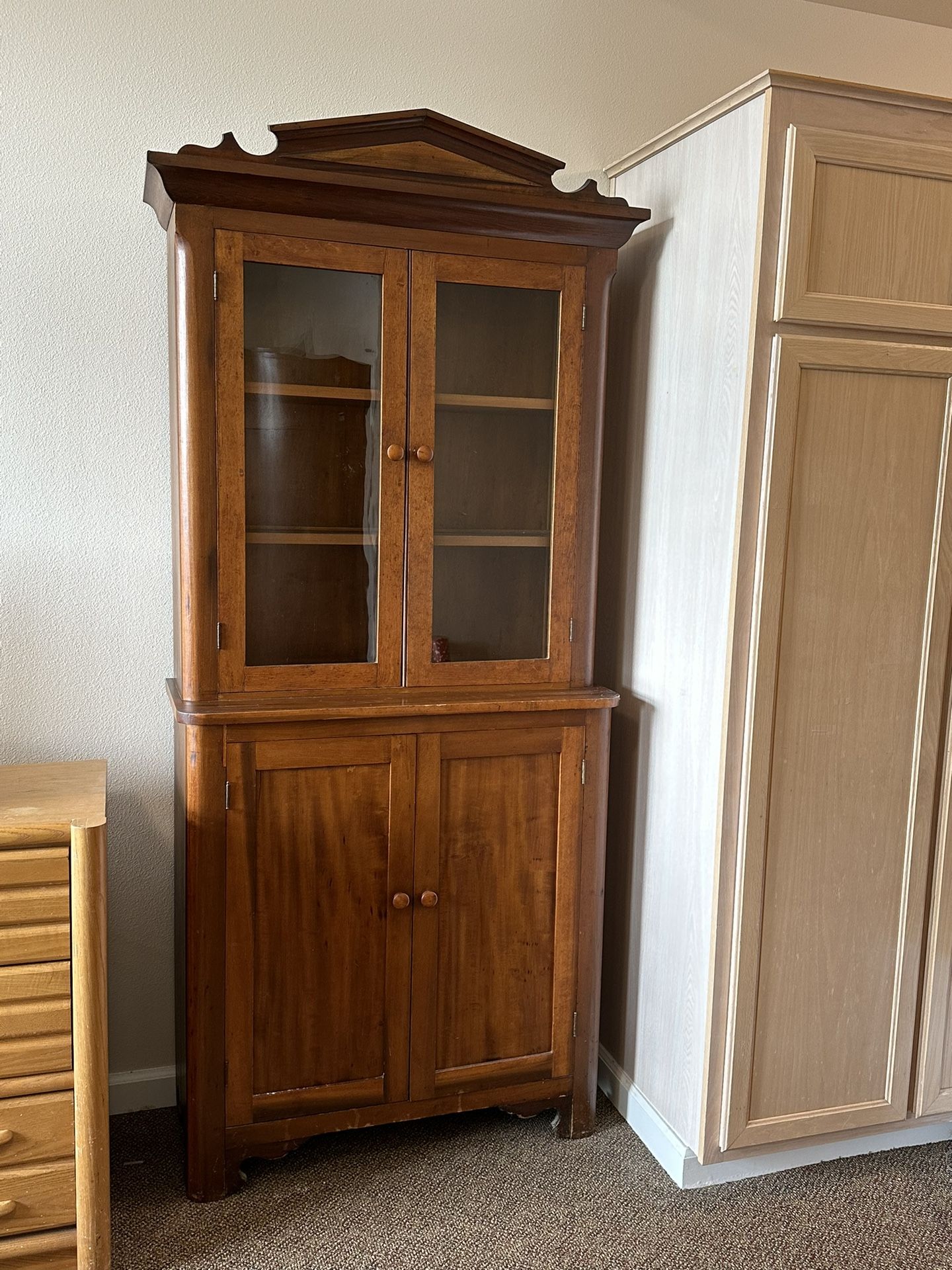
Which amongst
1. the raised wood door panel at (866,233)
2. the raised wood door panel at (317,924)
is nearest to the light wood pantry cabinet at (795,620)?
the raised wood door panel at (866,233)

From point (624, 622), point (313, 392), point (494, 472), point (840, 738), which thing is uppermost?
point (313, 392)

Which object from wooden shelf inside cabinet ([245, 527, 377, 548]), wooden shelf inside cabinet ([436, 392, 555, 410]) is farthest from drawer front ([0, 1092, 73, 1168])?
wooden shelf inside cabinet ([436, 392, 555, 410])

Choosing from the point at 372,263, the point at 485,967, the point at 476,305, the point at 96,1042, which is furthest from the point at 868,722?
the point at 96,1042

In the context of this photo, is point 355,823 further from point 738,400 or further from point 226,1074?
point 738,400

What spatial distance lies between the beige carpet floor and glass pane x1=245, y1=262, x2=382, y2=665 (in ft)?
3.31

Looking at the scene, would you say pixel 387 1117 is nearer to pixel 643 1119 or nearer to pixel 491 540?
pixel 643 1119

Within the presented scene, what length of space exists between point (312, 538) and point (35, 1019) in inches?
36.4

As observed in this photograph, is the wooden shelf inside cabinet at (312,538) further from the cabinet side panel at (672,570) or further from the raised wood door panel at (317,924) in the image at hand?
the cabinet side panel at (672,570)

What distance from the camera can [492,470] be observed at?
2.08 metres

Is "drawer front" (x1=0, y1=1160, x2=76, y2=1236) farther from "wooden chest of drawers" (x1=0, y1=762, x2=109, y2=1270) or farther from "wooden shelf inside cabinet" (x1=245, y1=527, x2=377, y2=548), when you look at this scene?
"wooden shelf inside cabinet" (x1=245, y1=527, x2=377, y2=548)

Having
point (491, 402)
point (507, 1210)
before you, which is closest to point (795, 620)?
point (491, 402)

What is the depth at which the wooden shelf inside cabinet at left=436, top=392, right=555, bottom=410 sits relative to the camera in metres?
2.03

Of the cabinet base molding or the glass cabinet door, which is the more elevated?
the glass cabinet door

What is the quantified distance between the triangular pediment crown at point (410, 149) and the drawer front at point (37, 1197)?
1.69 meters
